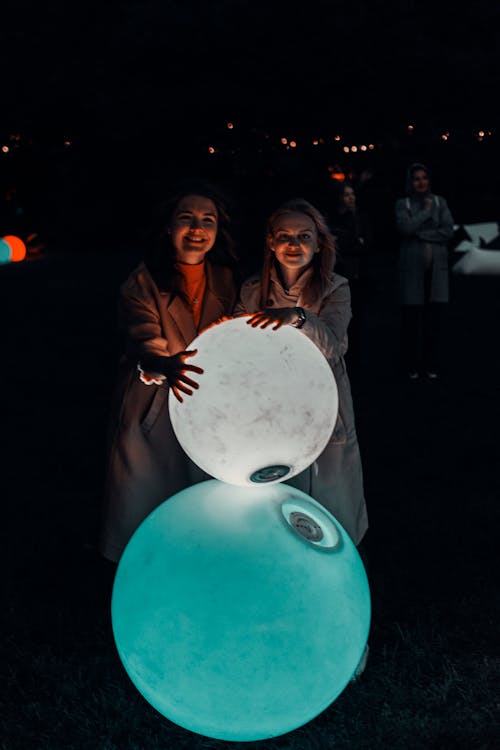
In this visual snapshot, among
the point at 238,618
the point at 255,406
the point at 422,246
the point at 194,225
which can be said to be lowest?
the point at 238,618

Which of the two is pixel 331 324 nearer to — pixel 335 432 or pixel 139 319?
pixel 335 432

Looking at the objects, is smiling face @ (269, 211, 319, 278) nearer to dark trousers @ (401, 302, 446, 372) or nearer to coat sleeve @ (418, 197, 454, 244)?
coat sleeve @ (418, 197, 454, 244)

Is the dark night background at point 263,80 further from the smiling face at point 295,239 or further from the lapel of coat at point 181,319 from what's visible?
the smiling face at point 295,239

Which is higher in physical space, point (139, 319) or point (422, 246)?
point (139, 319)

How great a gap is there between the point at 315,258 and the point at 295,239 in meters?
0.17

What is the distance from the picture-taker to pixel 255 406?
284 cm

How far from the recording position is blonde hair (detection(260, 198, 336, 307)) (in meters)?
3.50

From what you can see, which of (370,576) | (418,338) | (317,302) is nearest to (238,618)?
(317,302)

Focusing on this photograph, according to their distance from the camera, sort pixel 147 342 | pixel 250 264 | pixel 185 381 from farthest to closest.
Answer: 1. pixel 250 264
2. pixel 147 342
3. pixel 185 381

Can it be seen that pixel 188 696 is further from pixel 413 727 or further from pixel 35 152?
pixel 35 152

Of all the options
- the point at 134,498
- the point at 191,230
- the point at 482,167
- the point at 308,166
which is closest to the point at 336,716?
the point at 134,498

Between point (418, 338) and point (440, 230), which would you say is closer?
point (440, 230)

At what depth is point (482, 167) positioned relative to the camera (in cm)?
2523

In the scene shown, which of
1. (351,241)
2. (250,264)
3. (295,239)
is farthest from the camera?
(250,264)
